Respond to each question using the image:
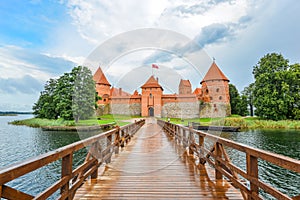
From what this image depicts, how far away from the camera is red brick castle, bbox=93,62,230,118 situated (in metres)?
34.0

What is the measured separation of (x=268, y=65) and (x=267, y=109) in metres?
7.54

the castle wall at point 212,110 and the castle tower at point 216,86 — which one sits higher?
the castle tower at point 216,86

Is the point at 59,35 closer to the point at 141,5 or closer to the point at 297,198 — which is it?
the point at 141,5

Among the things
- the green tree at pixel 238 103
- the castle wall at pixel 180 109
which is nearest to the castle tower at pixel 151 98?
the castle wall at pixel 180 109

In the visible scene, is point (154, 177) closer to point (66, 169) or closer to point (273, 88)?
point (66, 169)

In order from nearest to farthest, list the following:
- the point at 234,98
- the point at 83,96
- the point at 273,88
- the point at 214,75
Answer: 1. the point at 83,96
2. the point at 273,88
3. the point at 214,75
4. the point at 234,98

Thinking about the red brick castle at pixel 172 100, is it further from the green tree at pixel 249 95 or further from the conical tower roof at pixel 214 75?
the green tree at pixel 249 95

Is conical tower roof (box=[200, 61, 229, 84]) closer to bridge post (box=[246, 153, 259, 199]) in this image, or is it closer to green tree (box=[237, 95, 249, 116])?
green tree (box=[237, 95, 249, 116])

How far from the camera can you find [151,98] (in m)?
34.8

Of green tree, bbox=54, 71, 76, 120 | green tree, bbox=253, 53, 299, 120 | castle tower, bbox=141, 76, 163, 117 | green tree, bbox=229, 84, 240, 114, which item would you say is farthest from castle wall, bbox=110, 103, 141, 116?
green tree, bbox=253, 53, 299, 120

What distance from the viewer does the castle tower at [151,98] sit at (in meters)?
34.8

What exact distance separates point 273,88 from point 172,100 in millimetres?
16434

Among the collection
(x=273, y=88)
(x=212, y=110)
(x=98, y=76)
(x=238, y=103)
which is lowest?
(x=212, y=110)

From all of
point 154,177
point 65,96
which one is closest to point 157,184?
point 154,177
